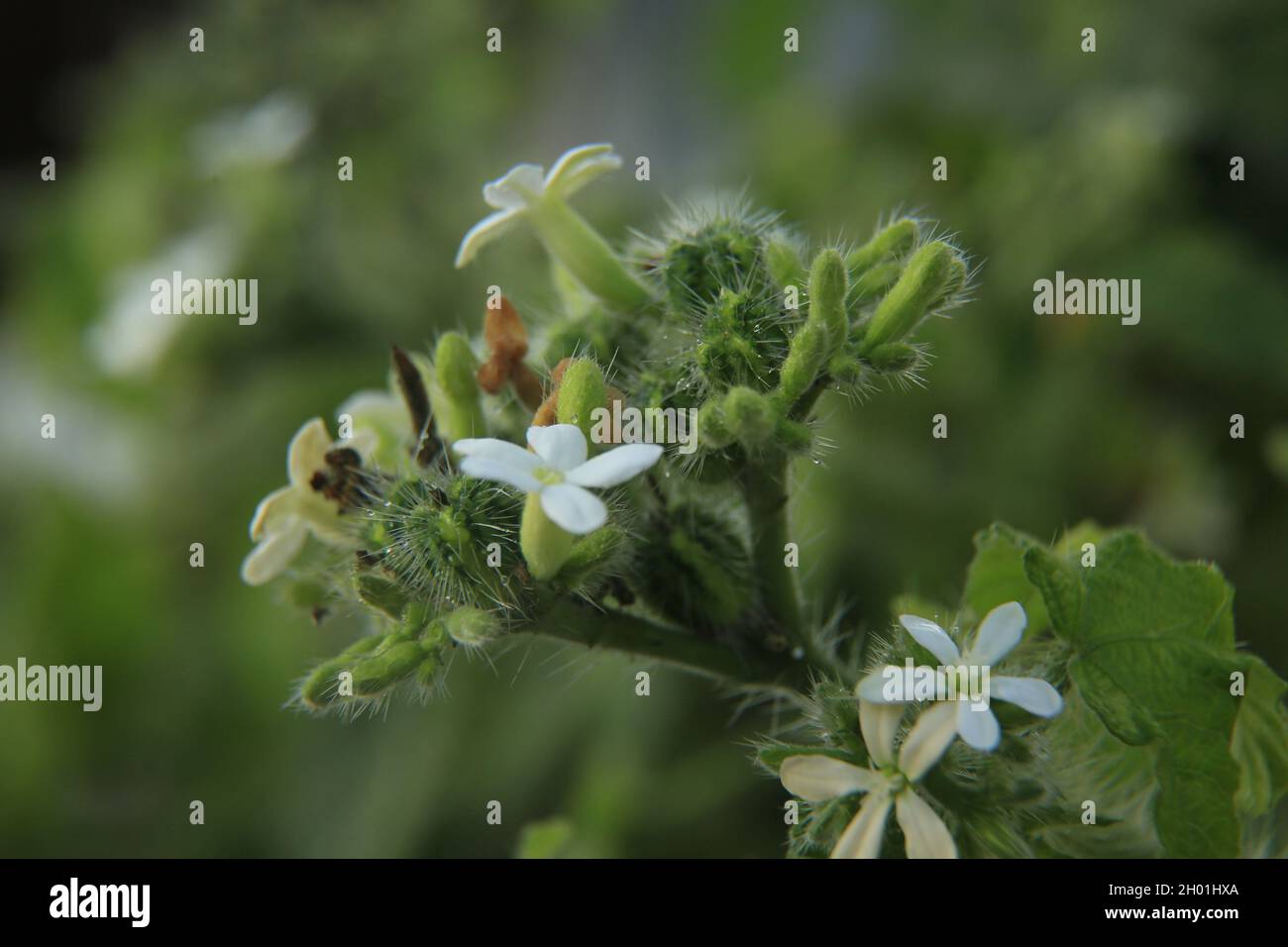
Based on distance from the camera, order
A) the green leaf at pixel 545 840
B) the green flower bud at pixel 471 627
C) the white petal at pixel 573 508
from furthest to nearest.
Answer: the green leaf at pixel 545 840
the green flower bud at pixel 471 627
the white petal at pixel 573 508

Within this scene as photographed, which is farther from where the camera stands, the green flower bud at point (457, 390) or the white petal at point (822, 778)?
the green flower bud at point (457, 390)

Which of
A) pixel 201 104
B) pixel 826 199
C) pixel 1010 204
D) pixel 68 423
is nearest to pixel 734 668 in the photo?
pixel 1010 204

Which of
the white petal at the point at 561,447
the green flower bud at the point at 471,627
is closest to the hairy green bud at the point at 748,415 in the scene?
the white petal at the point at 561,447

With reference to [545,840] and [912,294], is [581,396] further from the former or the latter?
[545,840]

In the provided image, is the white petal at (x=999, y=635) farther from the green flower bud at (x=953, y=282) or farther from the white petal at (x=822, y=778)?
the green flower bud at (x=953, y=282)

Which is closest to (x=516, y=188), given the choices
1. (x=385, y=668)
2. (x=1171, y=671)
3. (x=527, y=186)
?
(x=527, y=186)
